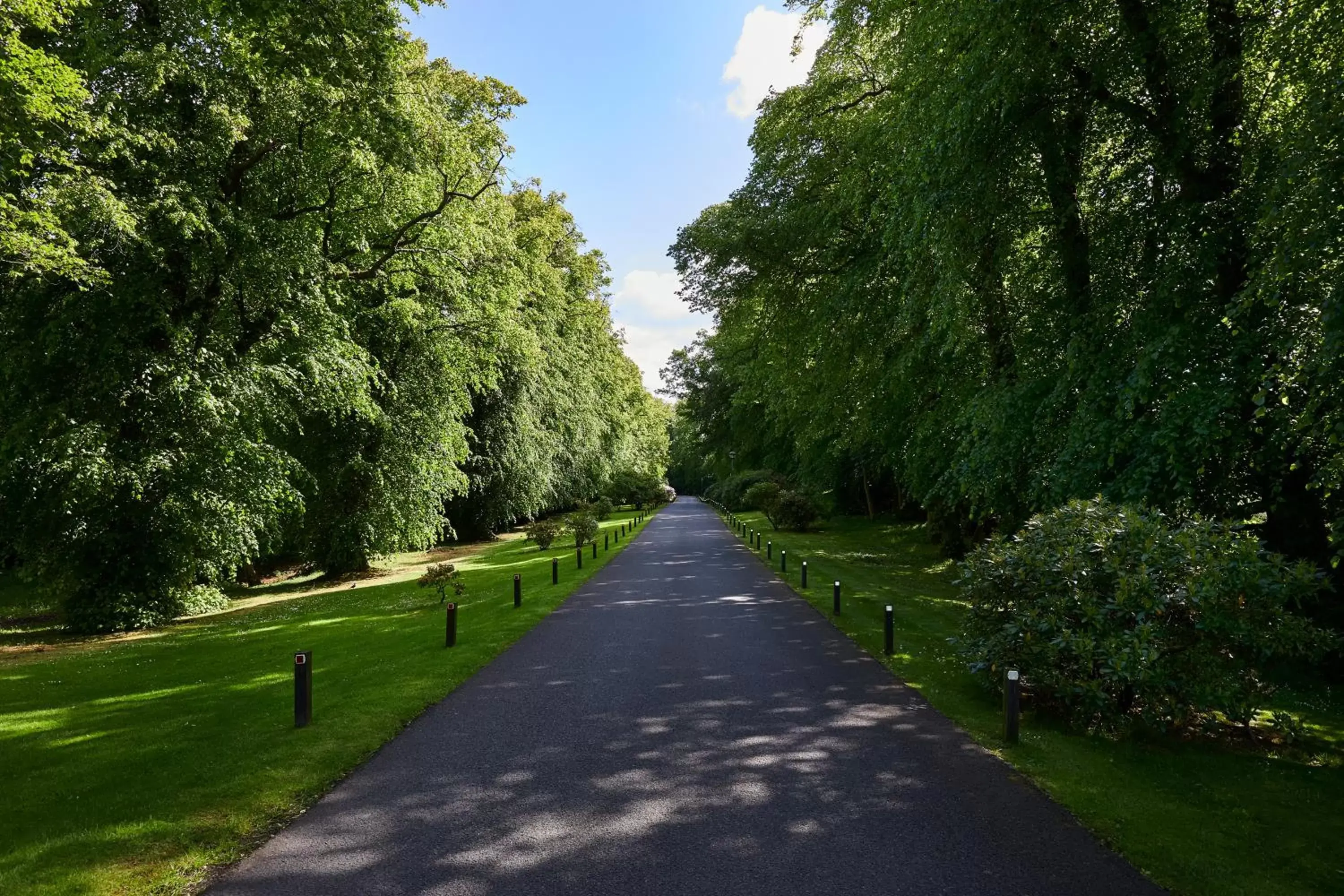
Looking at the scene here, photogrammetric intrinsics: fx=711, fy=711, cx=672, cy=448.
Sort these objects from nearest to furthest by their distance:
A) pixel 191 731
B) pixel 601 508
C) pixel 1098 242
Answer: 1. pixel 191 731
2. pixel 1098 242
3. pixel 601 508

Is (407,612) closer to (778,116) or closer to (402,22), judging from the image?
(402,22)

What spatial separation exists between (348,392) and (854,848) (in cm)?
1706

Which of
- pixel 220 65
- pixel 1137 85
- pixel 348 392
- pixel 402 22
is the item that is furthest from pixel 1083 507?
pixel 220 65

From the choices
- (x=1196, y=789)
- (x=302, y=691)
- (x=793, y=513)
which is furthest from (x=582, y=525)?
(x=1196, y=789)

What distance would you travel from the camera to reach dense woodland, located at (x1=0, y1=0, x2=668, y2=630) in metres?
11.6

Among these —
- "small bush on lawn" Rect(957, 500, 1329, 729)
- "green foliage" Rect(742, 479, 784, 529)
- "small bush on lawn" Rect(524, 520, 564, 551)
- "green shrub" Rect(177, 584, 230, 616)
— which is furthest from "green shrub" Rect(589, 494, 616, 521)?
"small bush on lawn" Rect(957, 500, 1329, 729)

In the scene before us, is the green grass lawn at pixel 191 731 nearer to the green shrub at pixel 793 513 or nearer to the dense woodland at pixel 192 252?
the dense woodland at pixel 192 252

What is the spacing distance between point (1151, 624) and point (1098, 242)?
7.12m

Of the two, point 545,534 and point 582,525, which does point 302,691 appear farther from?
point 545,534

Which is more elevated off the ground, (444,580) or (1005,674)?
(444,580)

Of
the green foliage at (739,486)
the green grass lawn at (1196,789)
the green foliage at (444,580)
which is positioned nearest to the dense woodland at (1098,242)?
the green grass lawn at (1196,789)

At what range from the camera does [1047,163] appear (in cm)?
1149

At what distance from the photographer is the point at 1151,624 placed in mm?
6785

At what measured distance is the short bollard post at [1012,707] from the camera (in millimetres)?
6699
